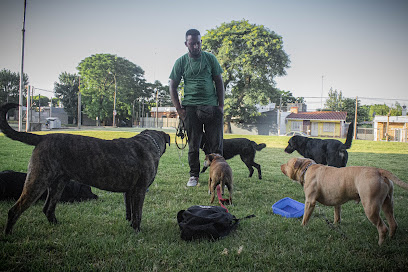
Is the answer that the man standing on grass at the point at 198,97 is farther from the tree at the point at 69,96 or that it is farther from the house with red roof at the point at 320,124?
the tree at the point at 69,96

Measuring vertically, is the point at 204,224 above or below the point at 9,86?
below

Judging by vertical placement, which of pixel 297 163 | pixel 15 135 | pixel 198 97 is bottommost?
pixel 297 163

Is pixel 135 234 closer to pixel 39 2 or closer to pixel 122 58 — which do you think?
pixel 39 2

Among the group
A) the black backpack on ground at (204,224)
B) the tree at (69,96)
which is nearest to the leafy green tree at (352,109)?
the black backpack on ground at (204,224)

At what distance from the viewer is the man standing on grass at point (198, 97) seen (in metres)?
4.92

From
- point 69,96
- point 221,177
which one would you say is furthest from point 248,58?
point 69,96

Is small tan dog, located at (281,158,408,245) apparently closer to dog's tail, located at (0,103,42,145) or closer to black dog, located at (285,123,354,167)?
black dog, located at (285,123,354,167)

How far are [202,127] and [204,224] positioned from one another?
2.79 m

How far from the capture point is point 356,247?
2475 mm

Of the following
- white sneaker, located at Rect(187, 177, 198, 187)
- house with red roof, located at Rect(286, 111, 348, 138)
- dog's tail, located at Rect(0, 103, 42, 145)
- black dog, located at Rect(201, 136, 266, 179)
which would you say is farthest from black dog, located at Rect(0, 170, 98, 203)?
house with red roof, located at Rect(286, 111, 348, 138)

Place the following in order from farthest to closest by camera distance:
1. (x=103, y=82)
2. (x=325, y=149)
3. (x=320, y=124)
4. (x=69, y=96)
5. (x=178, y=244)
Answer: (x=69, y=96) < (x=103, y=82) < (x=320, y=124) < (x=325, y=149) < (x=178, y=244)

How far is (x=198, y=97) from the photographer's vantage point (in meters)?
4.95

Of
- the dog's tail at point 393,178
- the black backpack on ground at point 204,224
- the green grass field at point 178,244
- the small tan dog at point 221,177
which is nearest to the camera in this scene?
the green grass field at point 178,244

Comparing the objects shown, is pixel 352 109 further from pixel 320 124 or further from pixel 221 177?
pixel 221 177
